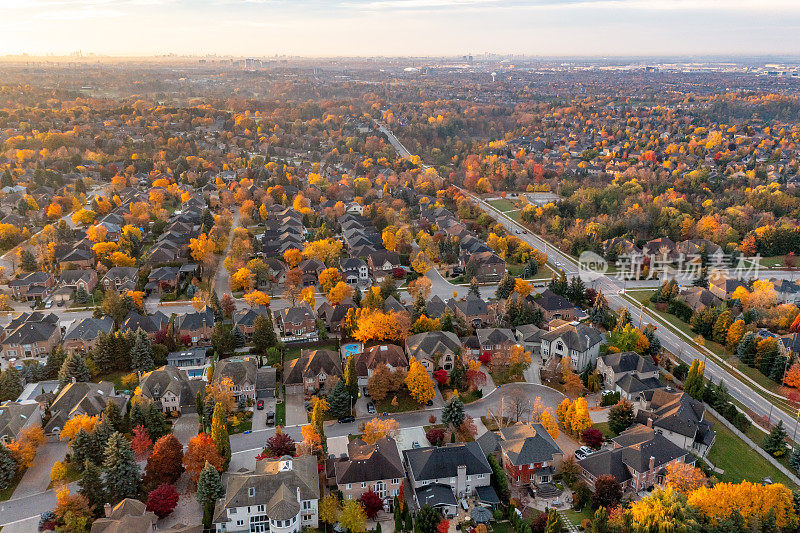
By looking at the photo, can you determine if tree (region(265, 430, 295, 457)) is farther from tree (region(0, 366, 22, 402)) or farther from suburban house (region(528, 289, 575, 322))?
suburban house (region(528, 289, 575, 322))

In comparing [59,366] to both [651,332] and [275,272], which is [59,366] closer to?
[275,272]

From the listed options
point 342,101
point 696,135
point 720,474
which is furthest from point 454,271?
point 342,101

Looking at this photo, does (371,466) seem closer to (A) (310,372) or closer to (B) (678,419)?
(A) (310,372)

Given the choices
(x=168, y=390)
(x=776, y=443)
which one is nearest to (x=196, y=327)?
(x=168, y=390)

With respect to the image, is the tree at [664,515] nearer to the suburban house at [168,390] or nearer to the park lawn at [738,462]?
the park lawn at [738,462]

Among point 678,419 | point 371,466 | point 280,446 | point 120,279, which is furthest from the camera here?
point 120,279
